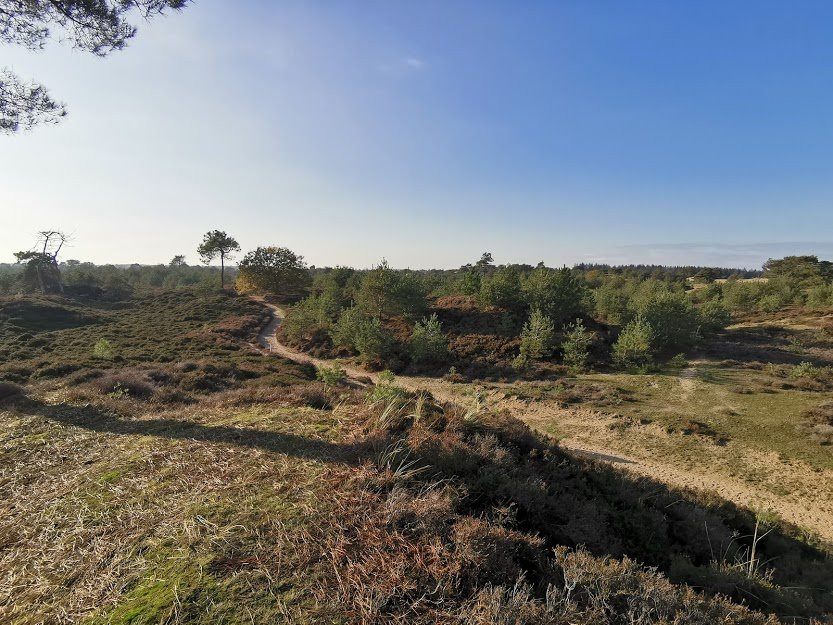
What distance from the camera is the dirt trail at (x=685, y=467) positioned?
1017 cm

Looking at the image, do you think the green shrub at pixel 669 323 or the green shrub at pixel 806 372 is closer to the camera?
the green shrub at pixel 806 372

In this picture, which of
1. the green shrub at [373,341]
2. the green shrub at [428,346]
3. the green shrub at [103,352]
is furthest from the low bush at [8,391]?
the green shrub at [428,346]

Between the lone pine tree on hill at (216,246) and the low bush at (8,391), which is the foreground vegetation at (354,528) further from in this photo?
the lone pine tree on hill at (216,246)

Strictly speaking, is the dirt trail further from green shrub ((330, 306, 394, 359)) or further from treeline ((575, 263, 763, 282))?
treeline ((575, 263, 763, 282))

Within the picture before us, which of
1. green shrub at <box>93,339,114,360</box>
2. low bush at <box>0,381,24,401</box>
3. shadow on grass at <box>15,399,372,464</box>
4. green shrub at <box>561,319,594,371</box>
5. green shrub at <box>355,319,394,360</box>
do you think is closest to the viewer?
shadow on grass at <box>15,399,372,464</box>

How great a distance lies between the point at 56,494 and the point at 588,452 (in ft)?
48.8

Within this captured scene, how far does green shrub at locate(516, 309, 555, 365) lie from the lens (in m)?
25.2

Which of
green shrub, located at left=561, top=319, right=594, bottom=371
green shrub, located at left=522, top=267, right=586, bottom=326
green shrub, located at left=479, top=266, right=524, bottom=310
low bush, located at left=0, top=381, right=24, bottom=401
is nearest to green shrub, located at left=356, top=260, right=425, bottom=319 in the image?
green shrub, located at left=479, top=266, right=524, bottom=310

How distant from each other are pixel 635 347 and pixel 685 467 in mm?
12890

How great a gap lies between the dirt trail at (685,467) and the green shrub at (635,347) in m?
4.15

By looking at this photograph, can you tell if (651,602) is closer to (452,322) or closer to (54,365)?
(54,365)

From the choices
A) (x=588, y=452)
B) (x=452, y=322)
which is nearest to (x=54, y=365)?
(x=588, y=452)

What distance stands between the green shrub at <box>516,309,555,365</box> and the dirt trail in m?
6.60

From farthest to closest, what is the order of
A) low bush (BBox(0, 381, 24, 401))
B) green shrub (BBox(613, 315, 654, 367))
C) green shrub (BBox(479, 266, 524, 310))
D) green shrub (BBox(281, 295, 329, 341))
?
green shrub (BBox(281, 295, 329, 341)) → green shrub (BBox(479, 266, 524, 310)) → green shrub (BBox(613, 315, 654, 367)) → low bush (BBox(0, 381, 24, 401))
